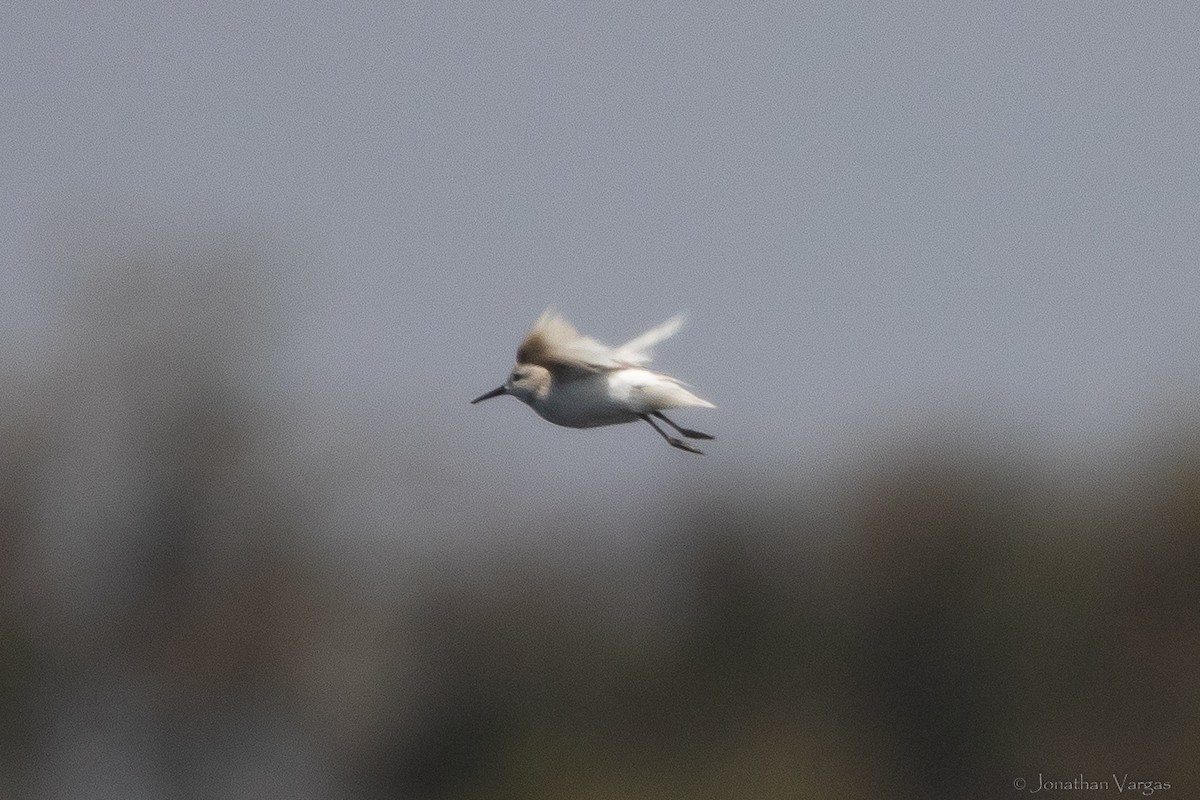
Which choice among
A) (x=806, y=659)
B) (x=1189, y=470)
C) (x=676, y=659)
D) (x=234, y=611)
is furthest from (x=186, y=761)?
(x=1189, y=470)

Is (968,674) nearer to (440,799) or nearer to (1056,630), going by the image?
(1056,630)

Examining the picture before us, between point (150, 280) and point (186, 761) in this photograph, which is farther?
point (186, 761)

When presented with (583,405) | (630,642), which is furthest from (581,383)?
(630,642)

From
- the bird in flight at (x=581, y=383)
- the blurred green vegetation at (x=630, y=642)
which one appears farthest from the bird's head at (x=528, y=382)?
the blurred green vegetation at (x=630, y=642)

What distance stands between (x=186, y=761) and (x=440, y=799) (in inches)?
264

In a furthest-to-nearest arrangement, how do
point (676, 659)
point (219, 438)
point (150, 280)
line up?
point (676, 659) < point (219, 438) < point (150, 280)

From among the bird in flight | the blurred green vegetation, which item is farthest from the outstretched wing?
the blurred green vegetation

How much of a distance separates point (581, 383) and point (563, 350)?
0.79 ft

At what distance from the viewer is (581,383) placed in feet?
37.1

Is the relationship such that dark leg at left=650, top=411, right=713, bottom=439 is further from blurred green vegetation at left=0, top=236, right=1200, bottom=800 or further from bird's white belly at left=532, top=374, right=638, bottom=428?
blurred green vegetation at left=0, top=236, right=1200, bottom=800

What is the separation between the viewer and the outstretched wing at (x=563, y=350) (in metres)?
11.2

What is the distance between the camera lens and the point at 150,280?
121ft

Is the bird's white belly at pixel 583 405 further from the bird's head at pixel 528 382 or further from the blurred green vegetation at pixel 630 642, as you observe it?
the blurred green vegetation at pixel 630 642

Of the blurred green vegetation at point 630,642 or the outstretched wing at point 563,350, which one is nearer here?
the outstretched wing at point 563,350
